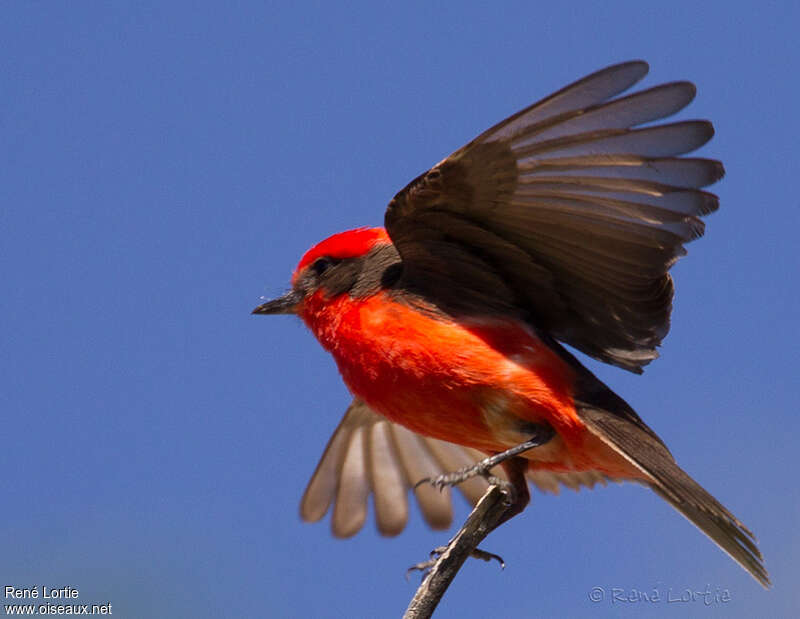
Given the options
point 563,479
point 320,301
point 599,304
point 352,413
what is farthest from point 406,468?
point 599,304

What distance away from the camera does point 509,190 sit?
15.3 feet

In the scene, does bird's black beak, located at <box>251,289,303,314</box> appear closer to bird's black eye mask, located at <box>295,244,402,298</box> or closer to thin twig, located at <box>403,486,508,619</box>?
bird's black eye mask, located at <box>295,244,402,298</box>

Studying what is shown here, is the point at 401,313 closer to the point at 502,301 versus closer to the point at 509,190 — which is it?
the point at 502,301

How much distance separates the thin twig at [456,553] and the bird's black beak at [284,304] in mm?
1347

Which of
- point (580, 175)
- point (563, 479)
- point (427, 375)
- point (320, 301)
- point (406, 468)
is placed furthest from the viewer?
point (406, 468)

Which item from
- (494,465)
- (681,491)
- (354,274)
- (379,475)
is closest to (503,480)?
(494,465)

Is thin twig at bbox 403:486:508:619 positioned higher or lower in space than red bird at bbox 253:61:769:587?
lower

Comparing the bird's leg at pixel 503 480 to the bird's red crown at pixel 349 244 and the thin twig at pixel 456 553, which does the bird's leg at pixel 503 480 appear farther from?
the bird's red crown at pixel 349 244

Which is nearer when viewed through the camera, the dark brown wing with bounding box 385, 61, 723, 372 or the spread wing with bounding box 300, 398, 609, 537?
the dark brown wing with bounding box 385, 61, 723, 372

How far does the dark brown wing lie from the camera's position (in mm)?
4316

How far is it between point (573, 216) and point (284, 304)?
1.63 meters

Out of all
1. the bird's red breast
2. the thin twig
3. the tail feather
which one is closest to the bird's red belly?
the bird's red breast

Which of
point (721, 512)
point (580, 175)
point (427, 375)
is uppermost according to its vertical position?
point (580, 175)

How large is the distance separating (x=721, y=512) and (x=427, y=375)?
130cm
